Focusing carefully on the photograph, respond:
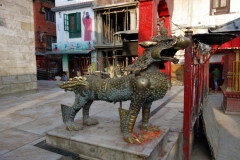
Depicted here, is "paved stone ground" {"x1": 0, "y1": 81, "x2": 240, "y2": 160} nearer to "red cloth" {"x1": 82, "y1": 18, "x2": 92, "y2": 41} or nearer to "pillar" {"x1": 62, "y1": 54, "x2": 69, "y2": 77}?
"red cloth" {"x1": 82, "y1": 18, "x2": 92, "y2": 41}

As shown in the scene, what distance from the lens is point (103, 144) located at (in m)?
2.32

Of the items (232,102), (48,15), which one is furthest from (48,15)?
(232,102)

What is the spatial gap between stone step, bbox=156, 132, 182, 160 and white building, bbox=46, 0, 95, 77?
39.3 ft

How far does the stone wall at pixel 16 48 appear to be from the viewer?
21.1 ft

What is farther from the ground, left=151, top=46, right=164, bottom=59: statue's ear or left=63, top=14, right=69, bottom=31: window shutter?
left=63, top=14, right=69, bottom=31: window shutter

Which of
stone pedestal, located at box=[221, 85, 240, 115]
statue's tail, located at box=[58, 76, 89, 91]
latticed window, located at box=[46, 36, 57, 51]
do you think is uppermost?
latticed window, located at box=[46, 36, 57, 51]

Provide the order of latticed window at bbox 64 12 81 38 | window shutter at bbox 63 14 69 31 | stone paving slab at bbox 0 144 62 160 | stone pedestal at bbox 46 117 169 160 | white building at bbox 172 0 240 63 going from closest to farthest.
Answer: stone pedestal at bbox 46 117 169 160 < stone paving slab at bbox 0 144 62 160 < white building at bbox 172 0 240 63 < latticed window at bbox 64 12 81 38 < window shutter at bbox 63 14 69 31

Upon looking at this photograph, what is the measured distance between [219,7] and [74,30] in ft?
34.3

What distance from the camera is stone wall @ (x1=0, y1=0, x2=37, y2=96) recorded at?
6.42m

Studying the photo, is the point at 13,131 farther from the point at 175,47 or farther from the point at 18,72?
the point at 18,72

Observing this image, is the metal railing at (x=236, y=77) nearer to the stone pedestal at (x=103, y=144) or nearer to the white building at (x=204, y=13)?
the stone pedestal at (x=103, y=144)

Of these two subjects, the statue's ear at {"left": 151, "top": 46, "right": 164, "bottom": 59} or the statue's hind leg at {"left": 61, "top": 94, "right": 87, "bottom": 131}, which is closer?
the statue's ear at {"left": 151, "top": 46, "right": 164, "bottom": 59}

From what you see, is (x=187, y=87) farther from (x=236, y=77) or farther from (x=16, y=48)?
(x=16, y=48)

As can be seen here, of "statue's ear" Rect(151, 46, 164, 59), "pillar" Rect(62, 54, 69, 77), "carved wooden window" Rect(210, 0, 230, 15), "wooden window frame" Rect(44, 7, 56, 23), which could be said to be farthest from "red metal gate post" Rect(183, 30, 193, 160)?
"wooden window frame" Rect(44, 7, 56, 23)
